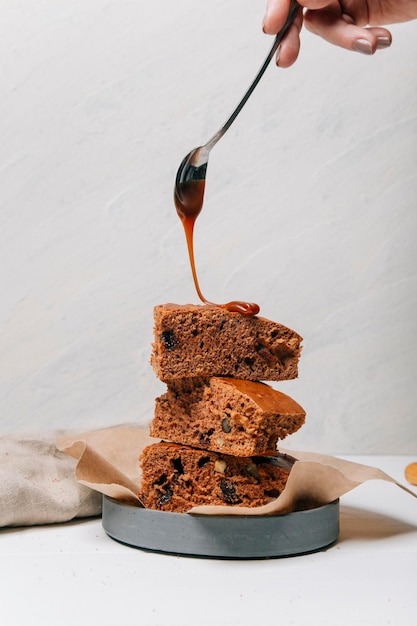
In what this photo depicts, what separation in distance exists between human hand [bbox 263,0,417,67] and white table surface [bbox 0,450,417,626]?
1.18 metres

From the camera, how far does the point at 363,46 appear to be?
209cm

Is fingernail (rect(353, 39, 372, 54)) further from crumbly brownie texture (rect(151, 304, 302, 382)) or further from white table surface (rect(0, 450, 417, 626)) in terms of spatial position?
white table surface (rect(0, 450, 417, 626))

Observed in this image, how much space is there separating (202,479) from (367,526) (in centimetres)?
44

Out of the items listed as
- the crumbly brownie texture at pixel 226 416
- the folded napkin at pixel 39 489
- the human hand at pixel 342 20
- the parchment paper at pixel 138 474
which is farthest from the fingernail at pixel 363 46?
the folded napkin at pixel 39 489

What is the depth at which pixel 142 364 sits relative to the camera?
3043 millimetres

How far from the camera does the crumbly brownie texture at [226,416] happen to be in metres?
1.80

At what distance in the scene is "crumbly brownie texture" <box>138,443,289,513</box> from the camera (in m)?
1.88

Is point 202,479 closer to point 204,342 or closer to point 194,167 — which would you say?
point 204,342

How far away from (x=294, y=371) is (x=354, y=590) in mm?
574

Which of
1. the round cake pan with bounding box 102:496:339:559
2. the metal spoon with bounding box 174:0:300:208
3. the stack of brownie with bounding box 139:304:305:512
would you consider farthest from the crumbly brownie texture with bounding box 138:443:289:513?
the metal spoon with bounding box 174:0:300:208

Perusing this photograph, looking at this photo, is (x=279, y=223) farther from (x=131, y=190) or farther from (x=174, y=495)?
(x=174, y=495)

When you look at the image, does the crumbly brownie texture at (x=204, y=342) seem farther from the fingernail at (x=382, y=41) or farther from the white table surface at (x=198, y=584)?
the fingernail at (x=382, y=41)

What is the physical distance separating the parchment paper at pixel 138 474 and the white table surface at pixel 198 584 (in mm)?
112

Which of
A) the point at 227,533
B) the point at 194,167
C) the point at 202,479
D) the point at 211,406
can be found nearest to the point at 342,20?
the point at 194,167
